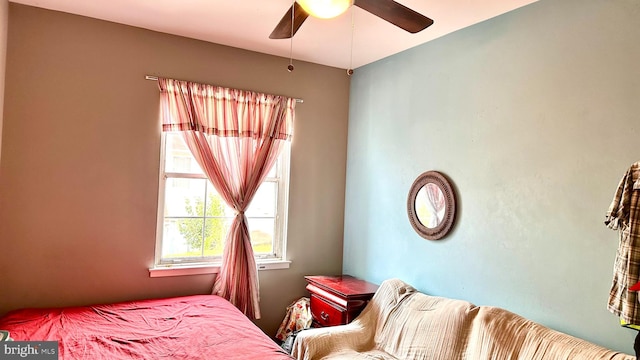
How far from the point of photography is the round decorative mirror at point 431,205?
2824mm

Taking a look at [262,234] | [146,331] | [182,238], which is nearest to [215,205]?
[182,238]

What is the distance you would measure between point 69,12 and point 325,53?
73.8 inches

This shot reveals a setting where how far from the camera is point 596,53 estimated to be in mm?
2078

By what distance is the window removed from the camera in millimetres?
3200

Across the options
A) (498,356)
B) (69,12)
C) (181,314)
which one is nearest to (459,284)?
(498,356)

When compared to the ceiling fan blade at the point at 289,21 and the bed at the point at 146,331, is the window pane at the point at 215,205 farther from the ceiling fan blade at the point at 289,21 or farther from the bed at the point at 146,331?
the ceiling fan blade at the point at 289,21

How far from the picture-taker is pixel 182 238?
3279 mm

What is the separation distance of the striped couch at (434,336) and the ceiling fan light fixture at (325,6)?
1804 mm

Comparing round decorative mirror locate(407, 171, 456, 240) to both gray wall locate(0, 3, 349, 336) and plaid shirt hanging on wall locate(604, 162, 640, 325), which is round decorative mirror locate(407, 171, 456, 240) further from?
gray wall locate(0, 3, 349, 336)

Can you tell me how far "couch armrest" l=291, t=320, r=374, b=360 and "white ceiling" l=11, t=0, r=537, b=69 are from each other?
2105mm

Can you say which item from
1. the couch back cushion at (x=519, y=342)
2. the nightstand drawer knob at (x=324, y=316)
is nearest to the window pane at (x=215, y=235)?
the nightstand drawer knob at (x=324, y=316)

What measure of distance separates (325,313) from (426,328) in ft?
3.04

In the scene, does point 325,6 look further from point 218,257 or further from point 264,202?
point 218,257

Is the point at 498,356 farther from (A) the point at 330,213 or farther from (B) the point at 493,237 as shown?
(A) the point at 330,213
